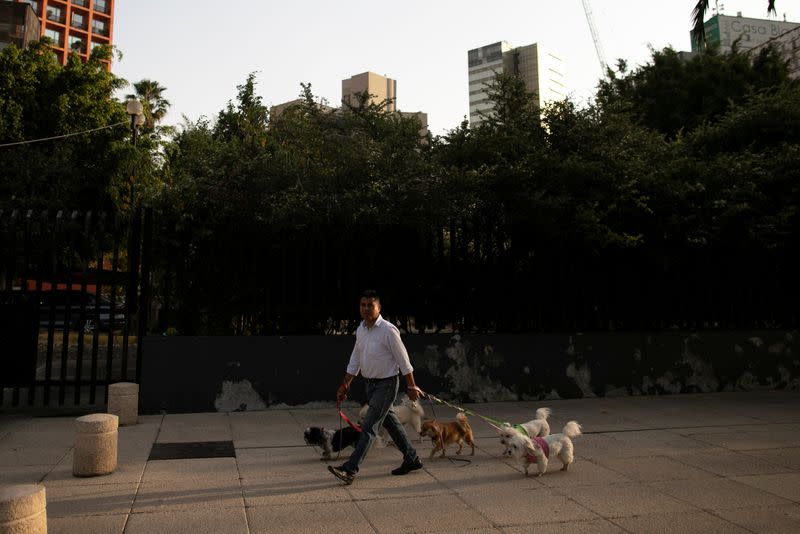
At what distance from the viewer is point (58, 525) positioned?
173 inches

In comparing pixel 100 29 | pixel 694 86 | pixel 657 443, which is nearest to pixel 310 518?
pixel 657 443

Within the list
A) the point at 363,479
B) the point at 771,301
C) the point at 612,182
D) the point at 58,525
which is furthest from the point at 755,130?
the point at 58,525

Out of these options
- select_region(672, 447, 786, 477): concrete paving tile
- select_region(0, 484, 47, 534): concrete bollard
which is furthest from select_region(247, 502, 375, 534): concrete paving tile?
select_region(672, 447, 786, 477): concrete paving tile

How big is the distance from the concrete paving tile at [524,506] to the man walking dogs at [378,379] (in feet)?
3.00

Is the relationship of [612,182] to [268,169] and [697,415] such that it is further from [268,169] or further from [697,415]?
[268,169]

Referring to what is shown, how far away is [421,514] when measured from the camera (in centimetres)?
473

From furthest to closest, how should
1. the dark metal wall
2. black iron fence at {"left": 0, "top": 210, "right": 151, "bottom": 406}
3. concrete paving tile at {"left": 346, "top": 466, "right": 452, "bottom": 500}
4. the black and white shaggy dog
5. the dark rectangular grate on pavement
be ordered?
the dark metal wall, black iron fence at {"left": 0, "top": 210, "right": 151, "bottom": 406}, the dark rectangular grate on pavement, the black and white shaggy dog, concrete paving tile at {"left": 346, "top": 466, "right": 452, "bottom": 500}

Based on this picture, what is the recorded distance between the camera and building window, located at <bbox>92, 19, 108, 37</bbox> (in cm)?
8106

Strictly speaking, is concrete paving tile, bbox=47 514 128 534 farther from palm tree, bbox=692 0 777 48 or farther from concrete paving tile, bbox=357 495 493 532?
palm tree, bbox=692 0 777 48

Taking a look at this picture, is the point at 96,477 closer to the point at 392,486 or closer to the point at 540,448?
the point at 392,486

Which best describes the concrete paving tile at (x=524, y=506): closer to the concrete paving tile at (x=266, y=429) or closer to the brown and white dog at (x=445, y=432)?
the brown and white dog at (x=445, y=432)

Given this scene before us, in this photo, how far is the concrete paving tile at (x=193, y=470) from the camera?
5645 millimetres

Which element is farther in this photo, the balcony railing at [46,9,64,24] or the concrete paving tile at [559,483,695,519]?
the balcony railing at [46,9,64,24]

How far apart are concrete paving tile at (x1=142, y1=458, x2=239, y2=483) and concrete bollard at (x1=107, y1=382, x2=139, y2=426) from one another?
1929 mm
